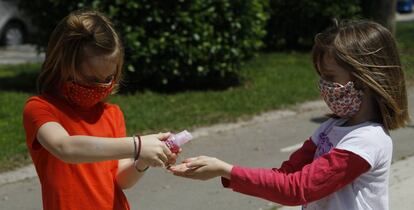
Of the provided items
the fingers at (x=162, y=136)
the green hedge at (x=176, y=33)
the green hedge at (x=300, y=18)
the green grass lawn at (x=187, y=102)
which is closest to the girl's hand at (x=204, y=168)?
the fingers at (x=162, y=136)

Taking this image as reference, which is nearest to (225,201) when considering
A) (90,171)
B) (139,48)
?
(90,171)

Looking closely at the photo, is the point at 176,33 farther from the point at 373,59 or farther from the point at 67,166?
the point at 373,59

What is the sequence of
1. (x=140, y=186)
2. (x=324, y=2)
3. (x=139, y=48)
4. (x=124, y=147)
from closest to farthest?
(x=124, y=147) < (x=140, y=186) < (x=139, y=48) < (x=324, y=2)

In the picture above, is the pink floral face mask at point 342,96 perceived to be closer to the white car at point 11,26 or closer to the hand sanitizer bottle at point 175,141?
the hand sanitizer bottle at point 175,141

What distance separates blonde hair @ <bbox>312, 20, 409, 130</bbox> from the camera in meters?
A: 2.34

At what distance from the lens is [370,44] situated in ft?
7.77

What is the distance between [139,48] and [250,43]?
1.81 meters

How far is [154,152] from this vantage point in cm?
229

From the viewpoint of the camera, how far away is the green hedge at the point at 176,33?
9266mm

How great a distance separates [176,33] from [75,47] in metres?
7.05

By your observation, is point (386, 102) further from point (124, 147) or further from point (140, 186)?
point (140, 186)

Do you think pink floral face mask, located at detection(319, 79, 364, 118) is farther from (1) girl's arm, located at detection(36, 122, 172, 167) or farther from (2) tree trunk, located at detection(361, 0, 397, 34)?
(2) tree trunk, located at detection(361, 0, 397, 34)

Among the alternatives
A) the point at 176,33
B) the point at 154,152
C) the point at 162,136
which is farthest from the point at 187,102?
the point at 154,152

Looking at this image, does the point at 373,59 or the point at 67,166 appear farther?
the point at 67,166
